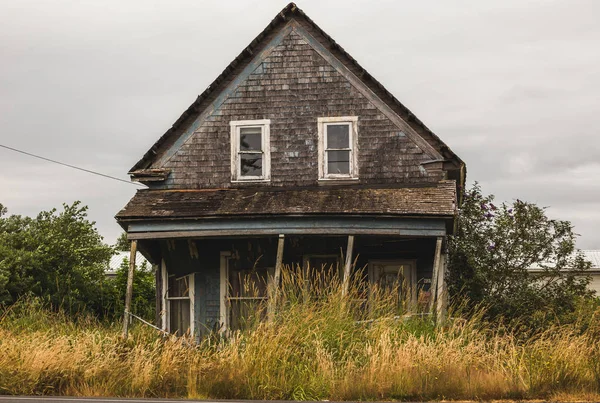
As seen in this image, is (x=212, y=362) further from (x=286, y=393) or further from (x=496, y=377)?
(x=496, y=377)

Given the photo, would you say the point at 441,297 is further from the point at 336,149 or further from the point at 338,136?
the point at 338,136

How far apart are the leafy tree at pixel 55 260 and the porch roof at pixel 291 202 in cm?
438

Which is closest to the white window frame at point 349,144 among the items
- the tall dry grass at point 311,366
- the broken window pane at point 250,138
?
the broken window pane at point 250,138

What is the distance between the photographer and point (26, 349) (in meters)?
13.0

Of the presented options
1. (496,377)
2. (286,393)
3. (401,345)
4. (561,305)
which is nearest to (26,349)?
(286,393)

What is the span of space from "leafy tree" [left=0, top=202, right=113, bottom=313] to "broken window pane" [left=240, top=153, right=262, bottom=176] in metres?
5.26

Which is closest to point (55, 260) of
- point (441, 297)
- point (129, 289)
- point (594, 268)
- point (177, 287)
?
point (177, 287)

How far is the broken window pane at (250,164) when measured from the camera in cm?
2041

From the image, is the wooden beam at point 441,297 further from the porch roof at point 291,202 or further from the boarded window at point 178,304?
the boarded window at point 178,304

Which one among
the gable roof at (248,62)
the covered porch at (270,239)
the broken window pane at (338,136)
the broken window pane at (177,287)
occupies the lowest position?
the broken window pane at (177,287)

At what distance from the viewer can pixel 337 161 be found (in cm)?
2020

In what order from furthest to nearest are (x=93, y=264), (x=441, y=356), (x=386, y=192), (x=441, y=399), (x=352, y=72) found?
1. (x=93, y=264)
2. (x=352, y=72)
3. (x=386, y=192)
4. (x=441, y=356)
5. (x=441, y=399)

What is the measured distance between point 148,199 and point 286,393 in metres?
8.23

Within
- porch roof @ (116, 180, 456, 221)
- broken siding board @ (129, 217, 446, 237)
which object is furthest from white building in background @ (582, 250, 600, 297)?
broken siding board @ (129, 217, 446, 237)
